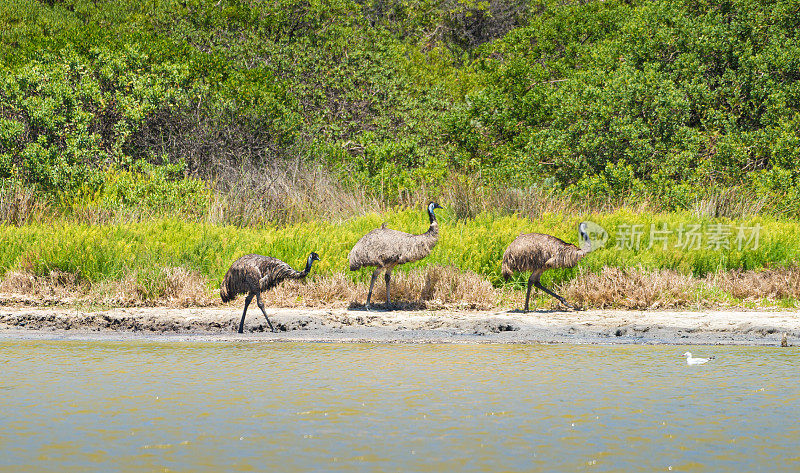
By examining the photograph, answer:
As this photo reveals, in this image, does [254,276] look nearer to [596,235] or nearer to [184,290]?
[184,290]

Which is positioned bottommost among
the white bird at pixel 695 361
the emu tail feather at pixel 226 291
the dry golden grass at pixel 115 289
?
the white bird at pixel 695 361

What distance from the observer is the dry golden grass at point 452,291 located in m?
10.9

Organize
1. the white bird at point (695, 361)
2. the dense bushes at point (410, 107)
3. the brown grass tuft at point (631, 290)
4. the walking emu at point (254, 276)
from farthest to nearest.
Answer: the dense bushes at point (410, 107), the brown grass tuft at point (631, 290), the walking emu at point (254, 276), the white bird at point (695, 361)

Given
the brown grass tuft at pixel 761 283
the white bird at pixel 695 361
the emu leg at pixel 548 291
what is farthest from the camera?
the brown grass tuft at pixel 761 283

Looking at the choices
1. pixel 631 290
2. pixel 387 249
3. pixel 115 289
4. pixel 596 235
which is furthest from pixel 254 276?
pixel 596 235

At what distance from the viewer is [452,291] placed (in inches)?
440

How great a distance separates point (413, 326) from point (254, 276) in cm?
178

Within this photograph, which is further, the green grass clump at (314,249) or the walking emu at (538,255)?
the green grass clump at (314,249)

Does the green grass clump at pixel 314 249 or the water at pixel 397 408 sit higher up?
the green grass clump at pixel 314 249

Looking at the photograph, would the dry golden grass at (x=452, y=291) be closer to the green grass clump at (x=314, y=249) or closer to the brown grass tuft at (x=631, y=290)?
the brown grass tuft at (x=631, y=290)

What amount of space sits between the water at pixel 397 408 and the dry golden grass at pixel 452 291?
5.55 feet

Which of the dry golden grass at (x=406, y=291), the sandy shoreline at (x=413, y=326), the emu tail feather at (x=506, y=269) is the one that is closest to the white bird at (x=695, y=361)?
the sandy shoreline at (x=413, y=326)

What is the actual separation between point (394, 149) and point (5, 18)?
15.4 m

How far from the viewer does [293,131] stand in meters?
22.2
